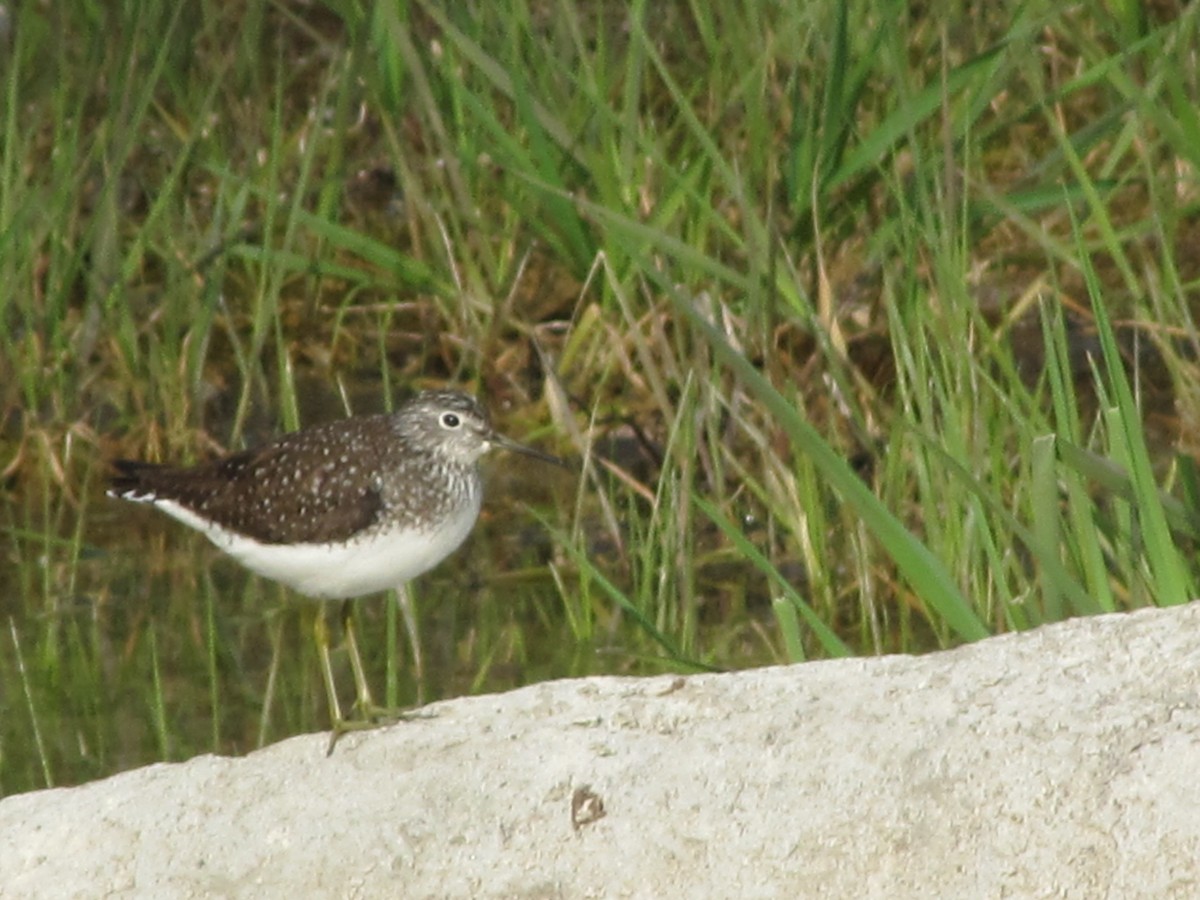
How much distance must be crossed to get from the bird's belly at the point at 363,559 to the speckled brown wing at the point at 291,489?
0.10ft

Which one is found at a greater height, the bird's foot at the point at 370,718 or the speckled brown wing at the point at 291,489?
the speckled brown wing at the point at 291,489

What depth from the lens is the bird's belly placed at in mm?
4414

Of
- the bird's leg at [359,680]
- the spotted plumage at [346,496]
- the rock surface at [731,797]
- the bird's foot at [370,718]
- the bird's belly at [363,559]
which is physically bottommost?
the rock surface at [731,797]

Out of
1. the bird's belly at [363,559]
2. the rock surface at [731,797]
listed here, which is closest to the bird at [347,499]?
the bird's belly at [363,559]

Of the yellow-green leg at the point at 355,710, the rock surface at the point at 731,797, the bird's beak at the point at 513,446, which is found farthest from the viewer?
the bird's beak at the point at 513,446

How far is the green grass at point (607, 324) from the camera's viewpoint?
4.49 metres

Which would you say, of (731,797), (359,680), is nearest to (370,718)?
(359,680)

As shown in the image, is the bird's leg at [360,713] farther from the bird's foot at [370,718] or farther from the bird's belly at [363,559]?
the bird's belly at [363,559]

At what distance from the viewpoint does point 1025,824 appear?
10.2ft

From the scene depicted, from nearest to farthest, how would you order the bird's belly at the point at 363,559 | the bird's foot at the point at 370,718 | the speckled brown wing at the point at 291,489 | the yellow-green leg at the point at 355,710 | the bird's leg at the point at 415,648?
the bird's foot at the point at 370,718
the yellow-green leg at the point at 355,710
the bird's belly at the point at 363,559
the speckled brown wing at the point at 291,489
the bird's leg at the point at 415,648

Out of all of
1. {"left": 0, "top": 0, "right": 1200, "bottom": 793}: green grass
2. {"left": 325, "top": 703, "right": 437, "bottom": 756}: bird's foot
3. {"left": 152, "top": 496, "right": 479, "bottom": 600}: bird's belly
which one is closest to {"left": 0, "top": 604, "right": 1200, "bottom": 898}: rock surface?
{"left": 325, "top": 703, "right": 437, "bottom": 756}: bird's foot

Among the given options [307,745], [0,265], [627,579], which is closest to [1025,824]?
[307,745]

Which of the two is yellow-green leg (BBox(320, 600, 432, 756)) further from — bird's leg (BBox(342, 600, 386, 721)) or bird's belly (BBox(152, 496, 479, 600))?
bird's belly (BBox(152, 496, 479, 600))

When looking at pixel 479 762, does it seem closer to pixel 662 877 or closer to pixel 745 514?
pixel 662 877
